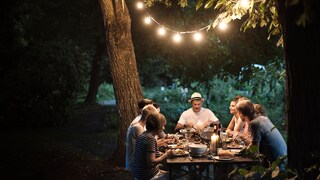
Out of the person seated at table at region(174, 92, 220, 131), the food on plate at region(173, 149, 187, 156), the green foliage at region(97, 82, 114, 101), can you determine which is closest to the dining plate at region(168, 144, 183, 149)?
the food on plate at region(173, 149, 187, 156)

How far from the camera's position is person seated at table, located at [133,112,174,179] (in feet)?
15.6

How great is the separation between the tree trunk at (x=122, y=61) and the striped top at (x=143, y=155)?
309 centimetres

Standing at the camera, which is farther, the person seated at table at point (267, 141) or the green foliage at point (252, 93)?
the green foliage at point (252, 93)

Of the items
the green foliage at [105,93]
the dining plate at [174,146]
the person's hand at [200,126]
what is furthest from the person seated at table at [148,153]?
the green foliage at [105,93]

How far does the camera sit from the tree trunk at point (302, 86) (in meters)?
2.63

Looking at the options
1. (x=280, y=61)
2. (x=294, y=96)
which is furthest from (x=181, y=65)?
(x=294, y=96)

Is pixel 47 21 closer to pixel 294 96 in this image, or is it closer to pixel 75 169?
pixel 75 169

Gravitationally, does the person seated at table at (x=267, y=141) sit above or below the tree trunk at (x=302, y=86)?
below

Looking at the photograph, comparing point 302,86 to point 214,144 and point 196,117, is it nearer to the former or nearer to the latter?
point 214,144

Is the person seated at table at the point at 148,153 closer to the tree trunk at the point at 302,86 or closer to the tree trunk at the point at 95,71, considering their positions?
the tree trunk at the point at 302,86

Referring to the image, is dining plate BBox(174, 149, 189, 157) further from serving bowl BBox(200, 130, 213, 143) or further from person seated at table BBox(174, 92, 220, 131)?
person seated at table BBox(174, 92, 220, 131)

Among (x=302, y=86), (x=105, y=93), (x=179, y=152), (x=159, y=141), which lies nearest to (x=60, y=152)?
(x=159, y=141)

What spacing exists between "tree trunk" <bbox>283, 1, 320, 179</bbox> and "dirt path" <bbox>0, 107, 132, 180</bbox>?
17.6ft

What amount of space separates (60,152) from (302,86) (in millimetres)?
8641
